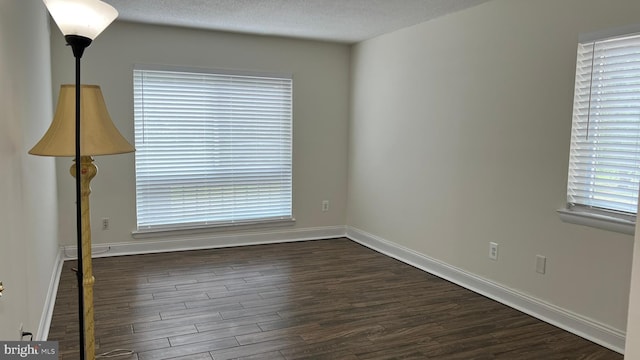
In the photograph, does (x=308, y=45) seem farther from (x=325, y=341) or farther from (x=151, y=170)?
(x=325, y=341)

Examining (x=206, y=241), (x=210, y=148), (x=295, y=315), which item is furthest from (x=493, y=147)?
(x=206, y=241)

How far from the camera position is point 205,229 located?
5246mm

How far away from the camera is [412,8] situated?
3959 mm

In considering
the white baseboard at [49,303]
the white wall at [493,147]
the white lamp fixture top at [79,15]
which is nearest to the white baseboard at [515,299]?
the white wall at [493,147]

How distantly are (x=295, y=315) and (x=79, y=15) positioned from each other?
2.38m

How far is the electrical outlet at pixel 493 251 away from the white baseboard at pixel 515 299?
21 centimetres

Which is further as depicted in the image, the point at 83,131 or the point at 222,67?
the point at 222,67

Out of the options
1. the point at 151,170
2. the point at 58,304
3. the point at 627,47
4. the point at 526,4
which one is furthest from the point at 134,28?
the point at 627,47

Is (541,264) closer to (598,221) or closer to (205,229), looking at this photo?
(598,221)

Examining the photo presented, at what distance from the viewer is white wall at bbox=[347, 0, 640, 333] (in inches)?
122

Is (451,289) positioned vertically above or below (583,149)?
below

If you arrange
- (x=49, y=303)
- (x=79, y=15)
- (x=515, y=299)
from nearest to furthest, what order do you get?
(x=79, y=15) → (x=49, y=303) → (x=515, y=299)

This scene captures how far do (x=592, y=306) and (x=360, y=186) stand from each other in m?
3.00

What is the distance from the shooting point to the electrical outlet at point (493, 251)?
3.76 metres
